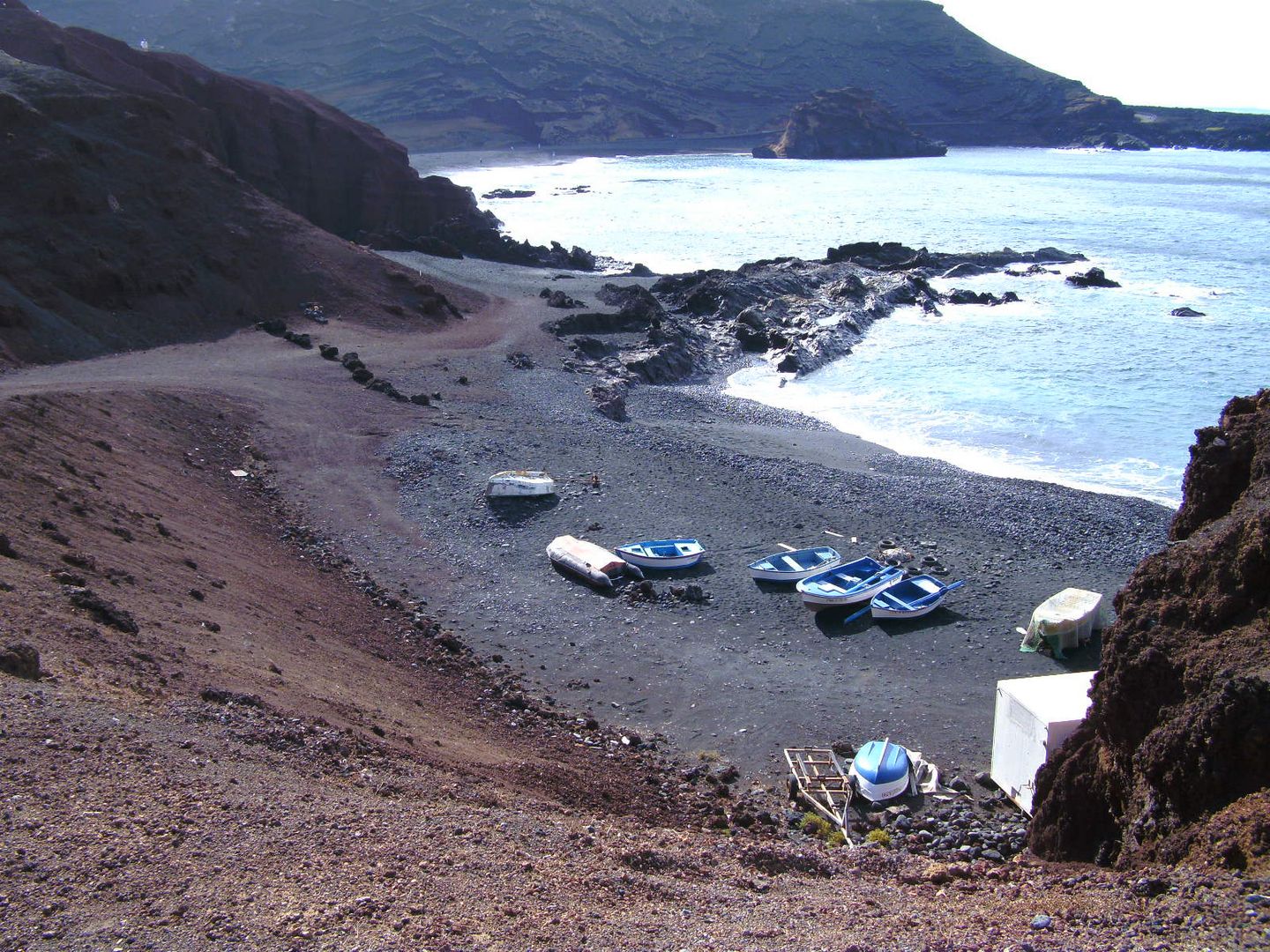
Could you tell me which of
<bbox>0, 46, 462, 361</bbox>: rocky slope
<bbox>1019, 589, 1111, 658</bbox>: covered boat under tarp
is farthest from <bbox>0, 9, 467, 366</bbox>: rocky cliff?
<bbox>1019, 589, 1111, 658</bbox>: covered boat under tarp

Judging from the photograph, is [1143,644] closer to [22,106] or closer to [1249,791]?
[1249,791]

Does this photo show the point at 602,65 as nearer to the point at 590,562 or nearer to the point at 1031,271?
the point at 1031,271

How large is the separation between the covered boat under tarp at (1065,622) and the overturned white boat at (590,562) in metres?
7.66

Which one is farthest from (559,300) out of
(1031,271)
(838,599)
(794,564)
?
(1031,271)

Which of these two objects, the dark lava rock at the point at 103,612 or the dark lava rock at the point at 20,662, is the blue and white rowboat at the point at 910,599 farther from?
the dark lava rock at the point at 20,662

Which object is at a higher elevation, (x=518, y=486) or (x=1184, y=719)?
(x=1184, y=719)

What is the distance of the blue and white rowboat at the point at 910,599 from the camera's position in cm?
1897

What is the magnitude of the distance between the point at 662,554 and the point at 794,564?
279cm

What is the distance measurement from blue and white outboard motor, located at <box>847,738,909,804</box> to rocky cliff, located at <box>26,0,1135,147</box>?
14465 centimetres

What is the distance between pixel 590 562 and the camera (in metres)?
20.7

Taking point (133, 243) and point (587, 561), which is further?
point (133, 243)

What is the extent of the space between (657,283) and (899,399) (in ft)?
69.0

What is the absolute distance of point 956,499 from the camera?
25.5m

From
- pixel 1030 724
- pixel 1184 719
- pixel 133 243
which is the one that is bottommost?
pixel 1030 724
